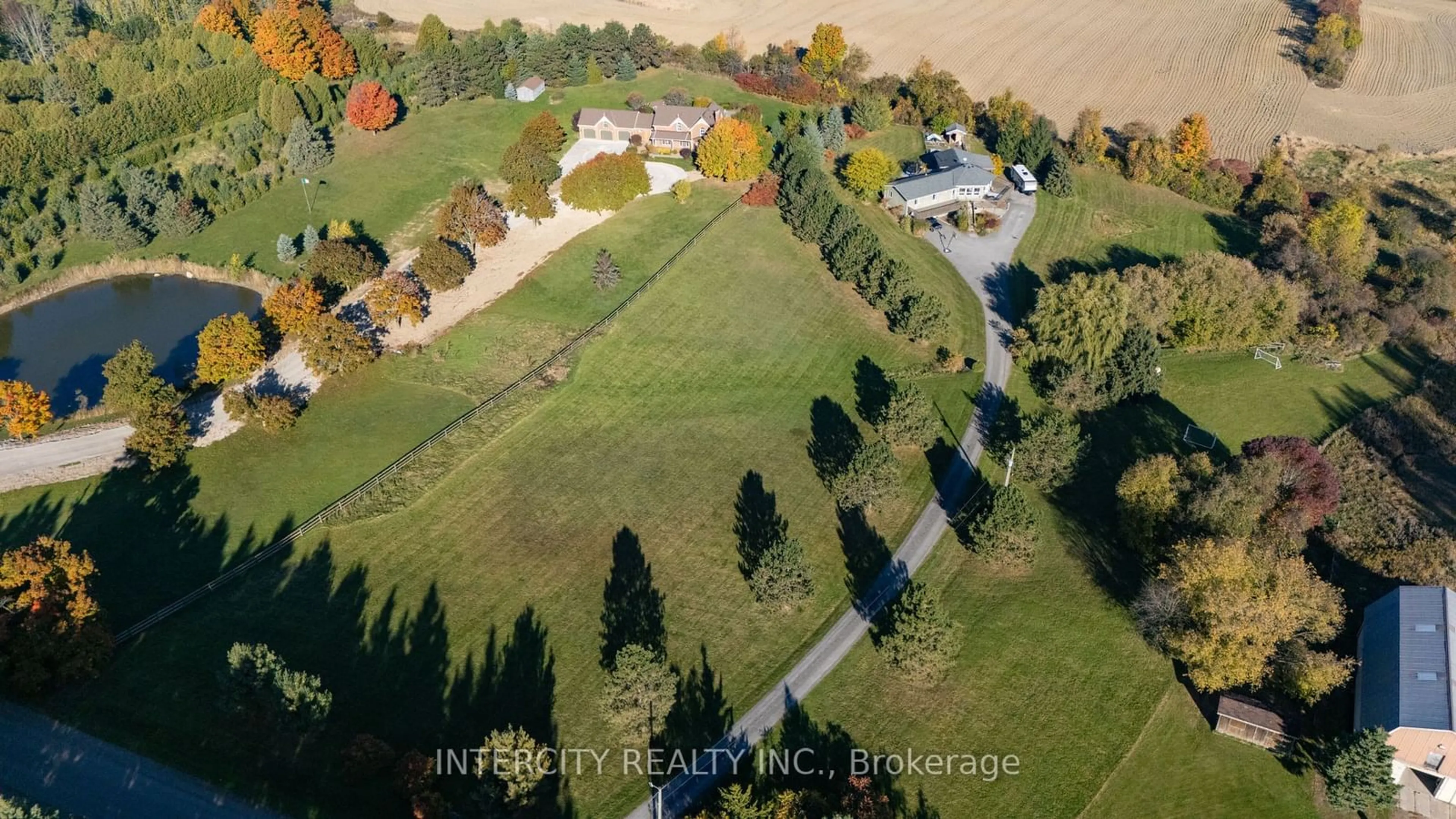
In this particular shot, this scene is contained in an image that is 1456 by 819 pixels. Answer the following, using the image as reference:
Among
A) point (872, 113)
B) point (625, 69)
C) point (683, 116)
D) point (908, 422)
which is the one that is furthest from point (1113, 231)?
point (625, 69)

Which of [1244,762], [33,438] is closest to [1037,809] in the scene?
[1244,762]

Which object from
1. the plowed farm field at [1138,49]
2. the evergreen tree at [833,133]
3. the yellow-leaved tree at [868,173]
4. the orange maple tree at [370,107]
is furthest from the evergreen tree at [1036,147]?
the orange maple tree at [370,107]

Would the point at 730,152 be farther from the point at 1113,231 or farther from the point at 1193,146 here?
the point at 1193,146

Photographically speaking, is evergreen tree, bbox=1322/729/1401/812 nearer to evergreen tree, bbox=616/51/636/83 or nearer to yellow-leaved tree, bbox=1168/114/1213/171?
yellow-leaved tree, bbox=1168/114/1213/171

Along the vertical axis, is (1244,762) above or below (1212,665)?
below

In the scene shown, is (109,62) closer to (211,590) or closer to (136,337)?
(136,337)
